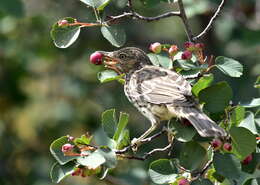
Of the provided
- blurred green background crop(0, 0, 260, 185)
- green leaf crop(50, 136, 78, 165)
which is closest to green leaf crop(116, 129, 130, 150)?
green leaf crop(50, 136, 78, 165)

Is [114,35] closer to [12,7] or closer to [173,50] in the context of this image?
[173,50]

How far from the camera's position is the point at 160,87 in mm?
4895

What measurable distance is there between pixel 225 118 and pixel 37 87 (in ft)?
18.3

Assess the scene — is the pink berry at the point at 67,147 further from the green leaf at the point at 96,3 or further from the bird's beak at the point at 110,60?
the bird's beak at the point at 110,60

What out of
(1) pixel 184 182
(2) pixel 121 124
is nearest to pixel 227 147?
(1) pixel 184 182

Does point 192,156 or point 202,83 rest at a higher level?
point 202,83

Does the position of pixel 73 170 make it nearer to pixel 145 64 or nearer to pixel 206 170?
pixel 206 170

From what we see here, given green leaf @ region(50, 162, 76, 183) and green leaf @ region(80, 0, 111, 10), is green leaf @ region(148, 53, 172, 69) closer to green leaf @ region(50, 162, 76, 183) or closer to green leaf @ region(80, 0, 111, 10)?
green leaf @ region(80, 0, 111, 10)

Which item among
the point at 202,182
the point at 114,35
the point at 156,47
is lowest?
the point at 202,182

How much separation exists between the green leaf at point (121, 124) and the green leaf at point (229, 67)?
68cm

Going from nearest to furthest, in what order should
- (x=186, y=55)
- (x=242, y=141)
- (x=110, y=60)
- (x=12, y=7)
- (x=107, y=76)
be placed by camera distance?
(x=242, y=141), (x=186, y=55), (x=107, y=76), (x=110, y=60), (x=12, y=7)

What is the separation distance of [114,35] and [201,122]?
87 cm

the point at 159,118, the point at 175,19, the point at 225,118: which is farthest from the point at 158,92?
the point at 175,19

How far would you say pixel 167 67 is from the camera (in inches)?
180
